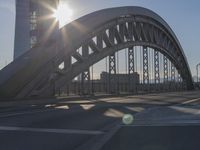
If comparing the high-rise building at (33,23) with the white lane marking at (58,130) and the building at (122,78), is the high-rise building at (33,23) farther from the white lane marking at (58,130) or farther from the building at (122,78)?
the white lane marking at (58,130)

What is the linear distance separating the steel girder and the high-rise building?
5.74 ft

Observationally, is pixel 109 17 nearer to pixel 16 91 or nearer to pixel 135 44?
pixel 135 44

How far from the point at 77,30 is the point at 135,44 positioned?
2135 centimetres

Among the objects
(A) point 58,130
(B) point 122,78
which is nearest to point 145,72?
(B) point 122,78

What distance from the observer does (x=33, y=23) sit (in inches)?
2813

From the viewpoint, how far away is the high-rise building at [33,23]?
5300cm

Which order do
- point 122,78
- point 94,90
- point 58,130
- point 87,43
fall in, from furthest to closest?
1. point 122,78
2. point 94,90
3. point 87,43
4. point 58,130

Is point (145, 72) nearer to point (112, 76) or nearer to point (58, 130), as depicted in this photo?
point (112, 76)

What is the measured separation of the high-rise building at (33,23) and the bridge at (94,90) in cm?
172

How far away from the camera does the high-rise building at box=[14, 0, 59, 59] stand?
174ft

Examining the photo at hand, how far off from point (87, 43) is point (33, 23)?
15.9 m

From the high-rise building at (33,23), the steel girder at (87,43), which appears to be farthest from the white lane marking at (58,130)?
the high-rise building at (33,23)

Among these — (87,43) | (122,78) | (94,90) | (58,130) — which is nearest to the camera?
(58,130)

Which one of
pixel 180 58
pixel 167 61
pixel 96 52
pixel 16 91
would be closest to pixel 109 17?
pixel 96 52
